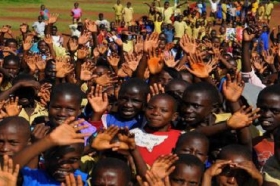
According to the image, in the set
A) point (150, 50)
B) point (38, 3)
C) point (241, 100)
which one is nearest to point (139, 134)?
point (241, 100)

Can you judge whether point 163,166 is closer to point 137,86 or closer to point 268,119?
point 268,119

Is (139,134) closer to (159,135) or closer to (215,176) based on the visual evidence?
(159,135)

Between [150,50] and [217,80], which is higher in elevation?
[150,50]

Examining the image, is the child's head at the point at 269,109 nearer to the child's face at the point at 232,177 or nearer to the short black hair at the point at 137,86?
the child's face at the point at 232,177

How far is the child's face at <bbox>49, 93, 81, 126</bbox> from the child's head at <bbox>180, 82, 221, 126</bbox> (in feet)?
2.87

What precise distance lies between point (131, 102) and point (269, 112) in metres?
1.17

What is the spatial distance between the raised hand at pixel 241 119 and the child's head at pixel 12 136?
1471 millimetres

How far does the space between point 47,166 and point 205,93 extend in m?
1.55

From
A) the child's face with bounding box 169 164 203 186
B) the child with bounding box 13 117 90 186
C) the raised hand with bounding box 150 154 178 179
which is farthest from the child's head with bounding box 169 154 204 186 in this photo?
the child with bounding box 13 117 90 186

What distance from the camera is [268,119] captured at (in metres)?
4.55

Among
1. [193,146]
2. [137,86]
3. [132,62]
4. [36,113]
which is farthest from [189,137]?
[132,62]

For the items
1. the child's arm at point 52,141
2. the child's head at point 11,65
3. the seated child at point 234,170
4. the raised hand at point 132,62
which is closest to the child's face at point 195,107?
the seated child at point 234,170

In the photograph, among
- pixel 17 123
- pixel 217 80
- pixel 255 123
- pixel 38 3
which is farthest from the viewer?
pixel 38 3

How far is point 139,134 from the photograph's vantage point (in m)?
4.55
